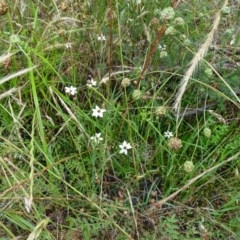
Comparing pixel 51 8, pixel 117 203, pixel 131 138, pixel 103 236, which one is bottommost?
A: pixel 103 236

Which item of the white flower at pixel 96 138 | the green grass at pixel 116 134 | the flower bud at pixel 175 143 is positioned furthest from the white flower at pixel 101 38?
the flower bud at pixel 175 143

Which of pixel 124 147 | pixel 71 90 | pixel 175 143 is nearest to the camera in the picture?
pixel 175 143

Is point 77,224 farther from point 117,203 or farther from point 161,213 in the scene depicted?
point 161,213

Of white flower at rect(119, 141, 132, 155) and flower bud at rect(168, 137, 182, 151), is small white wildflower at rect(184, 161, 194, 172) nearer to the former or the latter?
flower bud at rect(168, 137, 182, 151)

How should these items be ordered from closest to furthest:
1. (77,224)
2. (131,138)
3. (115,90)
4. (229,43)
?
1. (77,224)
2. (131,138)
3. (115,90)
4. (229,43)

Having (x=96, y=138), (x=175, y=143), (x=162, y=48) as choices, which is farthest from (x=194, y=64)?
(x=162, y=48)

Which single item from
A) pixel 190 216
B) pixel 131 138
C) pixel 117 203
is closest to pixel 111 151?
pixel 131 138

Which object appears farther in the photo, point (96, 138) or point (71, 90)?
point (71, 90)

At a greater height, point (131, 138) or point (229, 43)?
point (229, 43)

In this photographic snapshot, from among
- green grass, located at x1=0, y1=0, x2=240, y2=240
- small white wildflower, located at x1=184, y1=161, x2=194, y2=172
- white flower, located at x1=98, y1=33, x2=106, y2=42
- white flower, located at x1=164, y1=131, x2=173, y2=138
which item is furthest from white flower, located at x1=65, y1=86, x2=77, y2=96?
small white wildflower, located at x1=184, y1=161, x2=194, y2=172

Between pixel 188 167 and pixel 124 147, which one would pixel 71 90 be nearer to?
pixel 124 147
